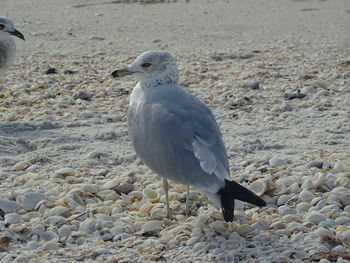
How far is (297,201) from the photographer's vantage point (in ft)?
14.0

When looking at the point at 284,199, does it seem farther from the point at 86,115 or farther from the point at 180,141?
the point at 86,115

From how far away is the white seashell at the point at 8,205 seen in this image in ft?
13.9

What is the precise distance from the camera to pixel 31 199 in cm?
434

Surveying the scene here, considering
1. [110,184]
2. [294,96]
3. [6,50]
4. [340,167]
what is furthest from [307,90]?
[110,184]

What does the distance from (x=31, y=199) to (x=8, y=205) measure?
143 millimetres

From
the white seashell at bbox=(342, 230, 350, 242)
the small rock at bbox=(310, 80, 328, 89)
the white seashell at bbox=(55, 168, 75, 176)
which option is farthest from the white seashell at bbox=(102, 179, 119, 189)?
the small rock at bbox=(310, 80, 328, 89)

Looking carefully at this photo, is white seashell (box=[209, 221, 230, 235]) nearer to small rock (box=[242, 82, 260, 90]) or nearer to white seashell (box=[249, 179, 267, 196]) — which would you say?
white seashell (box=[249, 179, 267, 196])

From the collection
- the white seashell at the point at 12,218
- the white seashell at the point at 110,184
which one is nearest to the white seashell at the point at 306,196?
the white seashell at the point at 110,184

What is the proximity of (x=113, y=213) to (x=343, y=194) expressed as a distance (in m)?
1.26

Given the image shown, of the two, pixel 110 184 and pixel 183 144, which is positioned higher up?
pixel 183 144

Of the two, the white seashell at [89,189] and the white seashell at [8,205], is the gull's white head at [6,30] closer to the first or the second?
the white seashell at [89,189]

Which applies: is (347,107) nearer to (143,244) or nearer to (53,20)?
(143,244)

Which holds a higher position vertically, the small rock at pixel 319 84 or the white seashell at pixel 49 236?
the white seashell at pixel 49 236

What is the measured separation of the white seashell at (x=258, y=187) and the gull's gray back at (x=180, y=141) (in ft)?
1.72
